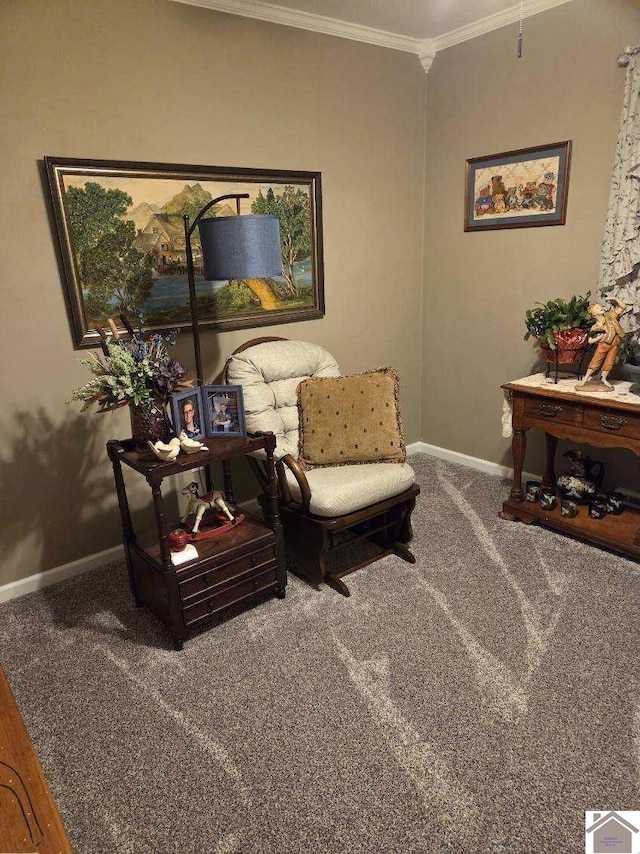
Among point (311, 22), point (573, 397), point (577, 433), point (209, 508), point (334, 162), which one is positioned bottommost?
point (209, 508)

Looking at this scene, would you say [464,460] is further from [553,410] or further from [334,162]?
[334,162]

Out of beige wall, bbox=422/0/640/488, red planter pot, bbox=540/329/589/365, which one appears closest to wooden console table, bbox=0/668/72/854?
red planter pot, bbox=540/329/589/365

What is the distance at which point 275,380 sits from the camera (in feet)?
9.39

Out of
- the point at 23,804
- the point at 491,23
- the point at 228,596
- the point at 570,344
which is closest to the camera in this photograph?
the point at 23,804

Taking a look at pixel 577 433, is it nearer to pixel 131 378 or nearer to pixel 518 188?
pixel 518 188

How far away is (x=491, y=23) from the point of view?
3.10 meters

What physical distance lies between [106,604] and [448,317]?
2.77 metres

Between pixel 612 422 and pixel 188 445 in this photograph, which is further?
pixel 612 422

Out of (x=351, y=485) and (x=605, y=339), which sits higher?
(x=605, y=339)

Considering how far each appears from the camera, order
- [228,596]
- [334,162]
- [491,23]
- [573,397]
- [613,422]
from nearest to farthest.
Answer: [228,596] → [613,422] → [573,397] → [491,23] → [334,162]

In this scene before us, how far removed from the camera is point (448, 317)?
3.81m

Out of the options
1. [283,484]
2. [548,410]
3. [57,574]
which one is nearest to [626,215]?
[548,410]

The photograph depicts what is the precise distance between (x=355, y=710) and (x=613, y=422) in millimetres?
1712

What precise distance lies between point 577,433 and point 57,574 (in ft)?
8.71
